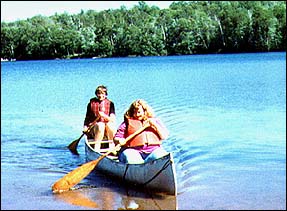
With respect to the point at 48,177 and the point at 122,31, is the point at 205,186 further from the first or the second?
the point at 122,31

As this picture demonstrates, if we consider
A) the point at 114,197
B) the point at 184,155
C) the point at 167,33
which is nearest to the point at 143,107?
the point at 114,197

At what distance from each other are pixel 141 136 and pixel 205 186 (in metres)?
1.13

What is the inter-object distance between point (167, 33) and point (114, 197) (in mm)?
71337

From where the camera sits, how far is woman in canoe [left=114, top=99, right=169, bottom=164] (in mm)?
7895

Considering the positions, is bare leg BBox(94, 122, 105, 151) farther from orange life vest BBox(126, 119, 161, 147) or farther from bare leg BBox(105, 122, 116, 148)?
orange life vest BBox(126, 119, 161, 147)

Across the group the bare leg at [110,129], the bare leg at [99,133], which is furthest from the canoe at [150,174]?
the bare leg at [110,129]

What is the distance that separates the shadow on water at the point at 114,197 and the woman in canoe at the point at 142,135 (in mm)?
432

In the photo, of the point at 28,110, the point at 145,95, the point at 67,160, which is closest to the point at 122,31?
the point at 145,95

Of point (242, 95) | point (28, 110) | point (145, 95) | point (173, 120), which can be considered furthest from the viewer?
point (145, 95)

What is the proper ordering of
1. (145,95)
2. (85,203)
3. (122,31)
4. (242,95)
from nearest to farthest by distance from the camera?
1. (85,203)
2. (242,95)
3. (145,95)
4. (122,31)

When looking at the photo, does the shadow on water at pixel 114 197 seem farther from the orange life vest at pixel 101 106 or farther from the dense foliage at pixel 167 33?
the dense foliage at pixel 167 33

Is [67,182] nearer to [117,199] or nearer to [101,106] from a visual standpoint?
[117,199]

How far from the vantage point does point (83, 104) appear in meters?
21.4

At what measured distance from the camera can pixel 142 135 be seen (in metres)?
7.94
